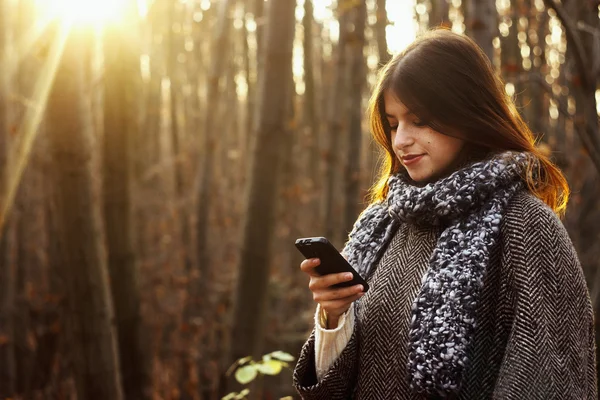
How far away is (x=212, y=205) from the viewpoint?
52.0 feet

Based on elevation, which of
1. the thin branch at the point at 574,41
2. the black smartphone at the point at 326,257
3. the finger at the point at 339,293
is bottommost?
the finger at the point at 339,293

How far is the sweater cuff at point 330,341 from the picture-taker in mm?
2189

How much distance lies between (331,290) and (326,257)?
0.37ft

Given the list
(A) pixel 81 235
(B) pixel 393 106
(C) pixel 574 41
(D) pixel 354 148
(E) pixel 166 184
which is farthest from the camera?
(E) pixel 166 184

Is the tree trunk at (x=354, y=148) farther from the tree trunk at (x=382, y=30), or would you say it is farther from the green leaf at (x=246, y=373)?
the green leaf at (x=246, y=373)

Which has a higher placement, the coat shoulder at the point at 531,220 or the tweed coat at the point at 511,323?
the coat shoulder at the point at 531,220

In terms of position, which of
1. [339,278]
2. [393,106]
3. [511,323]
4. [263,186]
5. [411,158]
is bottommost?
[511,323]

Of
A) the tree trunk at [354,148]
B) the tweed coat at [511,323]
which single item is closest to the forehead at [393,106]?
the tweed coat at [511,323]

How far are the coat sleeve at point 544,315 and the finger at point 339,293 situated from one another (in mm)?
437

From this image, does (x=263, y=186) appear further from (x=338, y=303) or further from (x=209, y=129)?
(x=209, y=129)

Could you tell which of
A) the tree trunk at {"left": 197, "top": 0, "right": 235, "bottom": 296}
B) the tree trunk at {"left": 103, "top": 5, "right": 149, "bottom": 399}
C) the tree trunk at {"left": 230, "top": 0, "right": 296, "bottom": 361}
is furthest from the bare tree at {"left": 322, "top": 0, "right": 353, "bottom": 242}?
the tree trunk at {"left": 230, "top": 0, "right": 296, "bottom": 361}

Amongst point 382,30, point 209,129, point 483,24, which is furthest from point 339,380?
point 209,129

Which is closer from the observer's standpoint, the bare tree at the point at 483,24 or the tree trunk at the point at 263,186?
the tree trunk at the point at 263,186

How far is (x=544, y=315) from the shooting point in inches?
69.8
